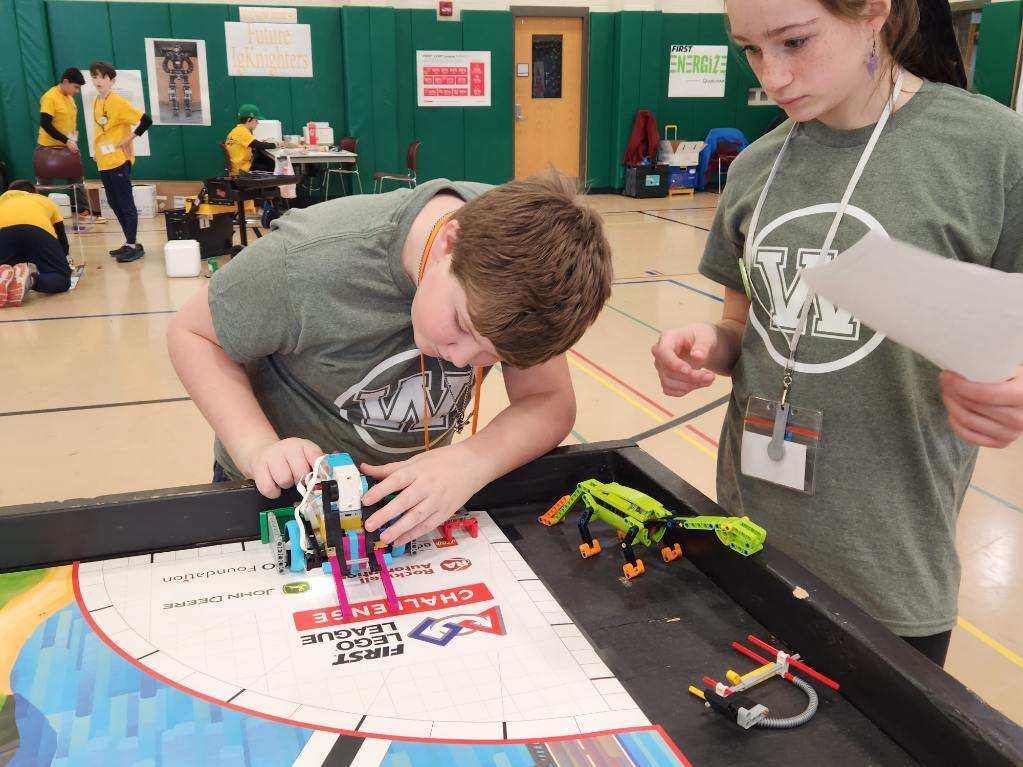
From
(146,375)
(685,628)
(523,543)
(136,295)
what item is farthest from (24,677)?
(136,295)

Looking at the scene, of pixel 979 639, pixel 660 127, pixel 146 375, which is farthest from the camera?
pixel 660 127

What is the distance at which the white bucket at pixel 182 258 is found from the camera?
5852mm

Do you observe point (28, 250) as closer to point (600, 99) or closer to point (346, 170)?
point (346, 170)

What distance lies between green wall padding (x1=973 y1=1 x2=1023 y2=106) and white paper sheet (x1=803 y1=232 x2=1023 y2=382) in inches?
371

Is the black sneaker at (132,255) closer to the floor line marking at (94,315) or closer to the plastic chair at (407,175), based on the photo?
the floor line marking at (94,315)

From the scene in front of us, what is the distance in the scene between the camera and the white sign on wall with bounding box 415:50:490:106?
9430mm

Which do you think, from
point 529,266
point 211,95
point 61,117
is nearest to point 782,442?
point 529,266

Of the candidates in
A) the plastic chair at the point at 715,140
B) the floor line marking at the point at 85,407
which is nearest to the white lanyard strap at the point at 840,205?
the floor line marking at the point at 85,407

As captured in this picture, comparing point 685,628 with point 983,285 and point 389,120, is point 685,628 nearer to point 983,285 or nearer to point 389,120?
point 983,285

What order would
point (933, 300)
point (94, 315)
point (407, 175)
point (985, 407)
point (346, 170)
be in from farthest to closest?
point (346, 170) < point (407, 175) < point (94, 315) < point (985, 407) < point (933, 300)

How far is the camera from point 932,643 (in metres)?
1.10

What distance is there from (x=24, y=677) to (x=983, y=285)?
35.8 inches

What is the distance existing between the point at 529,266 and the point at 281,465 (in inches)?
16.3

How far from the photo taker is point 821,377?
1101mm
